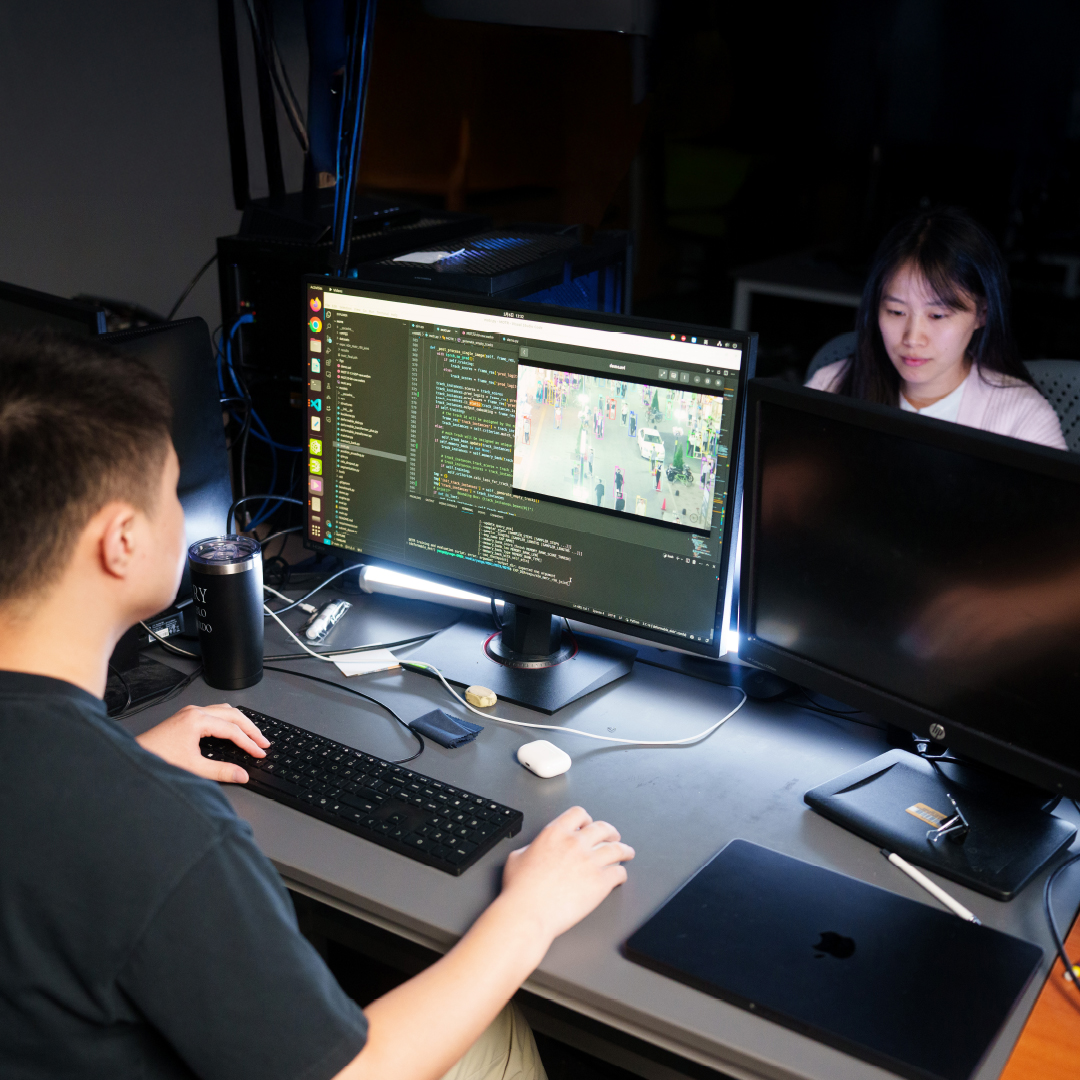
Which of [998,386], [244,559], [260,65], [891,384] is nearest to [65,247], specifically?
[260,65]

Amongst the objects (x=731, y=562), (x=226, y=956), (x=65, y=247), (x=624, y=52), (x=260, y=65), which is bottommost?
(x=226, y=956)

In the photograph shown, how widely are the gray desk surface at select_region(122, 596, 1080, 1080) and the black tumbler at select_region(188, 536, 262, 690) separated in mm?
31

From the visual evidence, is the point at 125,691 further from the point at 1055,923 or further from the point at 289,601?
the point at 1055,923

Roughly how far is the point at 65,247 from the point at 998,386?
7.01 ft

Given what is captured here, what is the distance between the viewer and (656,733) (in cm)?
130

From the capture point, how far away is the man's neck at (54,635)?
2.56 ft

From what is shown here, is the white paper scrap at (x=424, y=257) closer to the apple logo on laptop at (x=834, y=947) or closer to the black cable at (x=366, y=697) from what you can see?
the black cable at (x=366, y=697)

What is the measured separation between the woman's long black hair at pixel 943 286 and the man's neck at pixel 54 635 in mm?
1632

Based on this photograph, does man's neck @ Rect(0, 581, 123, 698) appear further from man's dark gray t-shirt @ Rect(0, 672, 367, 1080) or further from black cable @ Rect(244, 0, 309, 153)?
black cable @ Rect(244, 0, 309, 153)

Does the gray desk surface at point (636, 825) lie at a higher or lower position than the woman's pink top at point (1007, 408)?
lower

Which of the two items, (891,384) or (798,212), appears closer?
(891,384)

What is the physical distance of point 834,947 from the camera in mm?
947

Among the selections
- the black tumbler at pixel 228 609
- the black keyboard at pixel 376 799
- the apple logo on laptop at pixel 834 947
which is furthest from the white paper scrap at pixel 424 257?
the apple logo on laptop at pixel 834 947

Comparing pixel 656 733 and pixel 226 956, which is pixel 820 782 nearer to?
pixel 656 733
